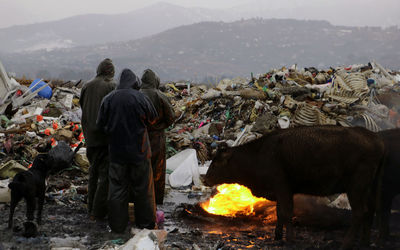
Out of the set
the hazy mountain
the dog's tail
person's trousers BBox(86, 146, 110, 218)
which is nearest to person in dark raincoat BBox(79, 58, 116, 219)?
person's trousers BBox(86, 146, 110, 218)

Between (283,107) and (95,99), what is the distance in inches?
255

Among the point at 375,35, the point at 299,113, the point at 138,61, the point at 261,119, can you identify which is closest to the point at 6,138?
the point at 261,119

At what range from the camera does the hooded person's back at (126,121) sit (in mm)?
5477

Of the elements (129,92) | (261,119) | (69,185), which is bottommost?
(69,185)

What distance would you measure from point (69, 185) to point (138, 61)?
171 m

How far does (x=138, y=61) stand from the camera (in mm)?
175875

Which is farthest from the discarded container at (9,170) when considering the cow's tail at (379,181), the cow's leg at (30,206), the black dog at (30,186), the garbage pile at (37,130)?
the cow's tail at (379,181)

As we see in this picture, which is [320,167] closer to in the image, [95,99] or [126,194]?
[126,194]

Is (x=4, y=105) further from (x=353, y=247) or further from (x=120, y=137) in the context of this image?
(x=353, y=247)

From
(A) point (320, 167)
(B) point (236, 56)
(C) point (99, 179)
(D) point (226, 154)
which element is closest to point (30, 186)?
(C) point (99, 179)

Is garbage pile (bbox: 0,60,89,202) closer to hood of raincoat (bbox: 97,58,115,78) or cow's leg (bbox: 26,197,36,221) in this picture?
cow's leg (bbox: 26,197,36,221)

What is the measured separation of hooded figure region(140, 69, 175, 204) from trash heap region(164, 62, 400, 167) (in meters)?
3.35

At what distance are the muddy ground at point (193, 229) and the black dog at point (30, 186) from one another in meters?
0.29

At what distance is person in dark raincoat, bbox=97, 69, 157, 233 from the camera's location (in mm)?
5484
